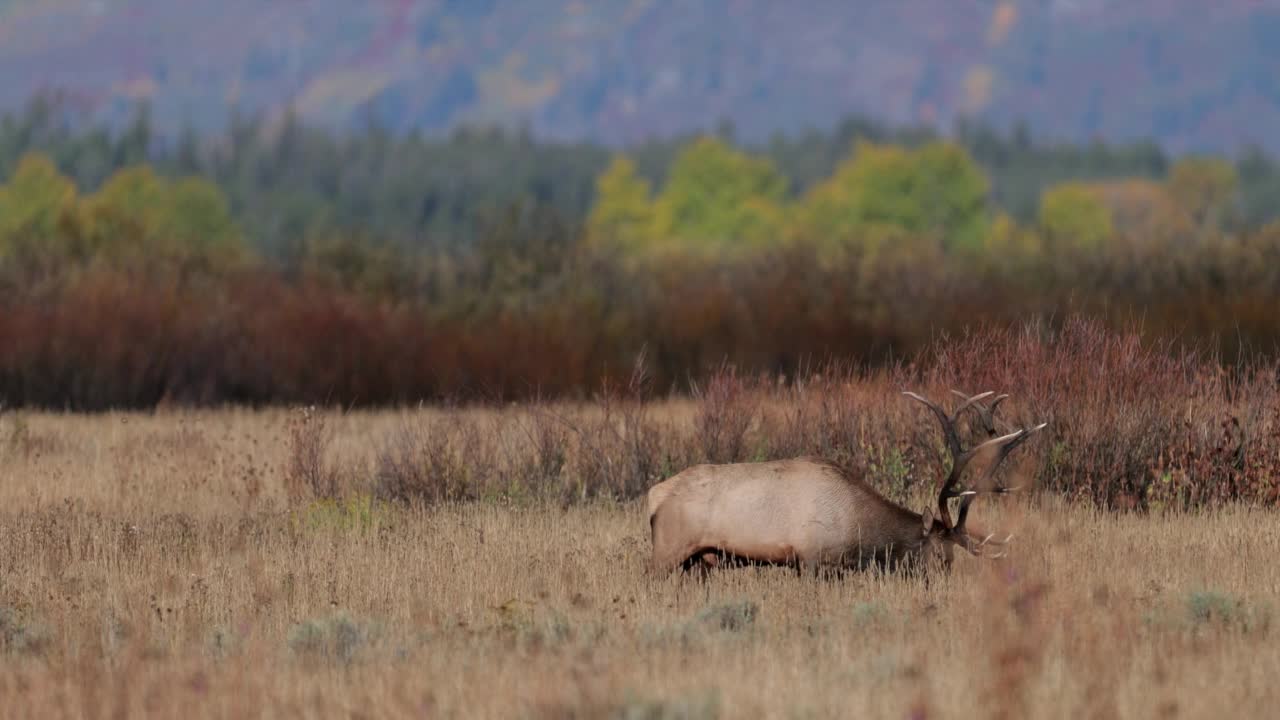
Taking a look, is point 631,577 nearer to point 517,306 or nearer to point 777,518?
point 777,518

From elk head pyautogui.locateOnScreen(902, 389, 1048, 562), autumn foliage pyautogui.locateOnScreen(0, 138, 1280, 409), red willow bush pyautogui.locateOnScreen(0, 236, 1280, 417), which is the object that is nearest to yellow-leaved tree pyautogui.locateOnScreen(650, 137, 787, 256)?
autumn foliage pyautogui.locateOnScreen(0, 138, 1280, 409)

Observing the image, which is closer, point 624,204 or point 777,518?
point 777,518

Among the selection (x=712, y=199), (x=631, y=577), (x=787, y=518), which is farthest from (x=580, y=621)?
(x=712, y=199)

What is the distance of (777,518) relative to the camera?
32.1ft

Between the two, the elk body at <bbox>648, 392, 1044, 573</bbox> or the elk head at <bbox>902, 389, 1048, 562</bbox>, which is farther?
the elk head at <bbox>902, 389, 1048, 562</bbox>

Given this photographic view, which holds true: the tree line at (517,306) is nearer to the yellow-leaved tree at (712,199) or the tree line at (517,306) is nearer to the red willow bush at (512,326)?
A: the red willow bush at (512,326)

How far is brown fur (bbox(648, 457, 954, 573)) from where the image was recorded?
9.79 m

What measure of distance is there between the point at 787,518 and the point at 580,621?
1.34m

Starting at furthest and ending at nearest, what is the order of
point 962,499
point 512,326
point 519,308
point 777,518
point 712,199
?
point 712,199, point 519,308, point 512,326, point 962,499, point 777,518

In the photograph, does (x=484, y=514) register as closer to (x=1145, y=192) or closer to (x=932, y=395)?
(x=932, y=395)

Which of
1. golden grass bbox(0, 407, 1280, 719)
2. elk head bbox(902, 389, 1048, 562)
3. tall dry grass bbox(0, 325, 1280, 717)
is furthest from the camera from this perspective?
elk head bbox(902, 389, 1048, 562)

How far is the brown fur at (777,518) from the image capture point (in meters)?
9.79

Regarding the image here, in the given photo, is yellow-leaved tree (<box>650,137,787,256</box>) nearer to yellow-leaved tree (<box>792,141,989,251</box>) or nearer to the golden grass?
yellow-leaved tree (<box>792,141,989,251</box>)

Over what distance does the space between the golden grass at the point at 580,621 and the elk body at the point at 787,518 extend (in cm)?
19
